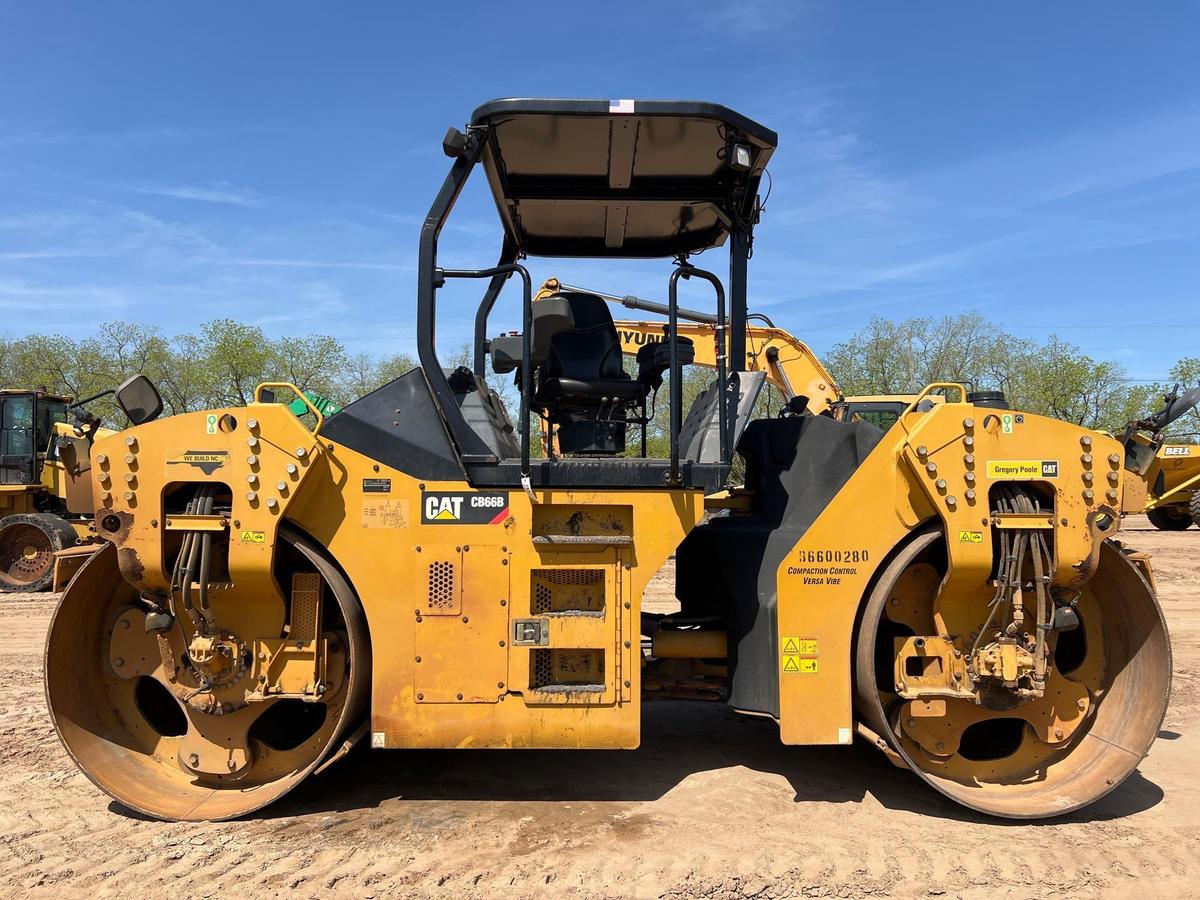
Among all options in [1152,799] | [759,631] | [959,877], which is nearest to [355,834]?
[759,631]

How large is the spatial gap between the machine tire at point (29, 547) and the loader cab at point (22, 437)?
81 centimetres

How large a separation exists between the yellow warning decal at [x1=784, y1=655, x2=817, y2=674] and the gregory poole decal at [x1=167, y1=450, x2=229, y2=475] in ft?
8.57

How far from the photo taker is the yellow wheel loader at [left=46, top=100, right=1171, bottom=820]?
12.4 feet

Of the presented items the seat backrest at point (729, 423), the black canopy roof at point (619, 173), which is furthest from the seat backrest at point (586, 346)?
Result: the seat backrest at point (729, 423)

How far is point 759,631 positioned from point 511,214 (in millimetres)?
2721

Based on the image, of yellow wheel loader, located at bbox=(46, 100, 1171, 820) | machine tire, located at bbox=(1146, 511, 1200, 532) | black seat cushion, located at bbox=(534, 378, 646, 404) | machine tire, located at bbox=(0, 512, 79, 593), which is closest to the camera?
yellow wheel loader, located at bbox=(46, 100, 1171, 820)

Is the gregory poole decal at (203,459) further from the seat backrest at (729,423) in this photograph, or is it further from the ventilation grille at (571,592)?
the seat backrest at (729,423)

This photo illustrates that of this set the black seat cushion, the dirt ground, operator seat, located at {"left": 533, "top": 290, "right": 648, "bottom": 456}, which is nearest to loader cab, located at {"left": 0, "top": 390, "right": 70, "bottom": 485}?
the dirt ground

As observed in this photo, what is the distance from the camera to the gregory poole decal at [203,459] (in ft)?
12.5

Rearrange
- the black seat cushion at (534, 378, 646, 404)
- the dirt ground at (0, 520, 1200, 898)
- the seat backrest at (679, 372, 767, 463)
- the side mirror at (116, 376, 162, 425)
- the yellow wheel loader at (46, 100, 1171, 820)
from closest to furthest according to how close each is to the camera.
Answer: the dirt ground at (0, 520, 1200, 898)
the yellow wheel loader at (46, 100, 1171, 820)
the side mirror at (116, 376, 162, 425)
the seat backrest at (679, 372, 767, 463)
the black seat cushion at (534, 378, 646, 404)

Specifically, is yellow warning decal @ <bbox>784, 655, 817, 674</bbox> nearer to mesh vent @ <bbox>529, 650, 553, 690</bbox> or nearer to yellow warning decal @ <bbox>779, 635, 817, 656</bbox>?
yellow warning decal @ <bbox>779, 635, 817, 656</bbox>

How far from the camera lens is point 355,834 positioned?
364 centimetres

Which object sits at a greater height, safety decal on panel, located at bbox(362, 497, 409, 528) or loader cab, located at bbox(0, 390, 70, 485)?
loader cab, located at bbox(0, 390, 70, 485)

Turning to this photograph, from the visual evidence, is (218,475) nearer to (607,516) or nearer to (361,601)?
(361,601)
